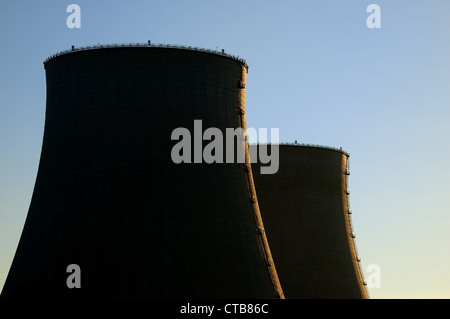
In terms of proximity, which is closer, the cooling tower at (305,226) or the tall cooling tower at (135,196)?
the tall cooling tower at (135,196)

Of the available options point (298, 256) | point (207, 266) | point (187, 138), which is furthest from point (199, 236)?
point (298, 256)

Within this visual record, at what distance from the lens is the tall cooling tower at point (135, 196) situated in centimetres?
2552

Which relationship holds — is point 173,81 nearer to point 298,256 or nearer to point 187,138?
point 187,138

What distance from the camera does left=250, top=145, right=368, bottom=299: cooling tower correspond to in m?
37.4

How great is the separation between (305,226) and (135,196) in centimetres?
1347

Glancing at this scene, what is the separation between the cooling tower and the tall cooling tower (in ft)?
33.6

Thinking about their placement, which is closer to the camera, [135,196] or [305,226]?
[135,196]

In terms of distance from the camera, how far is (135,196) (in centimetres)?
2572

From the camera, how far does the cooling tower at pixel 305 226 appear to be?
1474 inches

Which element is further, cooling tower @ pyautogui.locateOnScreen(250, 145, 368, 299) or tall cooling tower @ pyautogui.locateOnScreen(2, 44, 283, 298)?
cooling tower @ pyautogui.locateOnScreen(250, 145, 368, 299)

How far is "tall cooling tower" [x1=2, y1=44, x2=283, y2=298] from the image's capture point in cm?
2552

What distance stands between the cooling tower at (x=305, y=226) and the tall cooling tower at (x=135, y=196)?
10.2 meters

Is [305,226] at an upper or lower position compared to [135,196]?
upper
